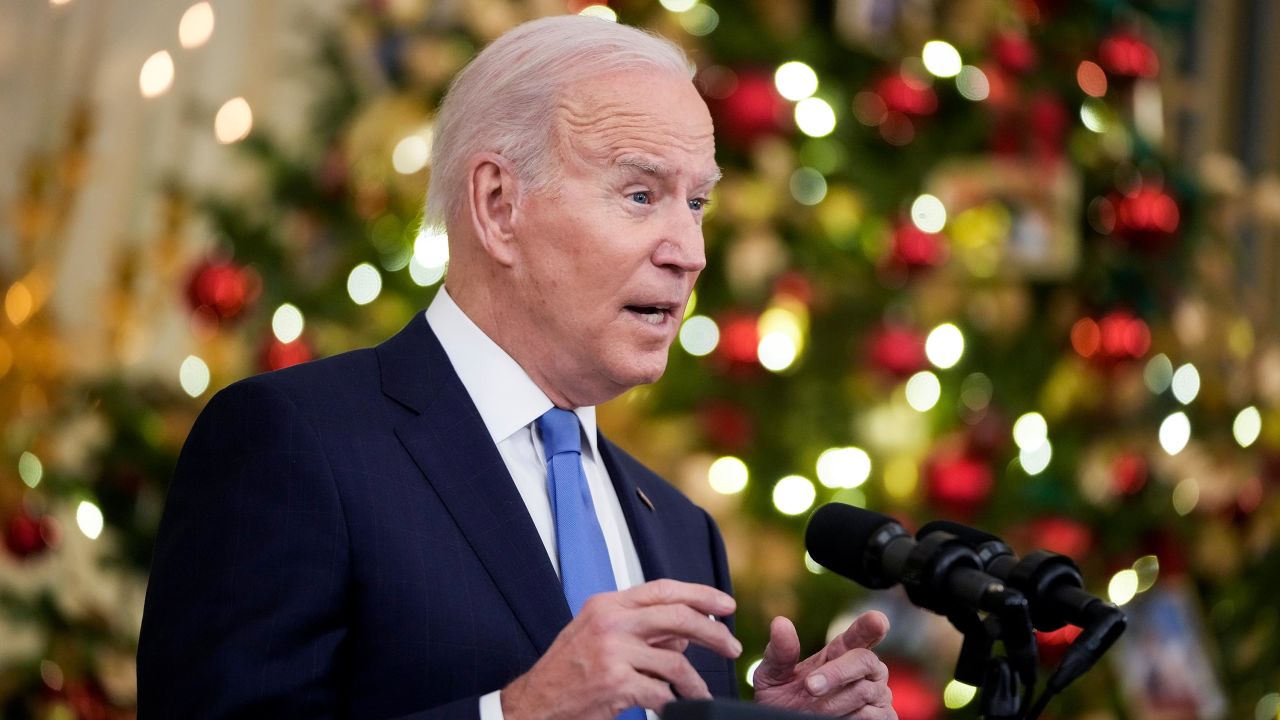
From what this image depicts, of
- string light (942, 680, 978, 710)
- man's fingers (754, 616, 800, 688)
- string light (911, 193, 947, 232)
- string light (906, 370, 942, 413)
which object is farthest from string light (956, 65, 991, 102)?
man's fingers (754, 616, 800, 688)

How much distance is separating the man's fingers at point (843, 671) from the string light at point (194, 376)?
2.17m

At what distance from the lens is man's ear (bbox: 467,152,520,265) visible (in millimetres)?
1846

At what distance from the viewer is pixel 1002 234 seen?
12.6 feet

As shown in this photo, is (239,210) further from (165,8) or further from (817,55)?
(817,55)

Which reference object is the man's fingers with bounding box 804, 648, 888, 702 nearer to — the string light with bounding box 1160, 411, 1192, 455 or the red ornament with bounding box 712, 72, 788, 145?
the red ornament with bounding box 712, 72, 788, 145

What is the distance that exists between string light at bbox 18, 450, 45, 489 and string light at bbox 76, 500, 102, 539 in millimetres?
350

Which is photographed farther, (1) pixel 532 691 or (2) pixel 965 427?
(2) pixel 965 427

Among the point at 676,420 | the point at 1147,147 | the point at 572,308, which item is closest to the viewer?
the point at 572,308

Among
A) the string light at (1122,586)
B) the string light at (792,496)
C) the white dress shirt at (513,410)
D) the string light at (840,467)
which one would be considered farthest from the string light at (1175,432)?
the white dress shirt at (513,410)

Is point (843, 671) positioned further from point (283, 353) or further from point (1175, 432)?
point (1175, 432)

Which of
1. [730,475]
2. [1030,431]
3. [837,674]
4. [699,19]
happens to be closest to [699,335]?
[730,475]

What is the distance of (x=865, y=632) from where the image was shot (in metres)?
1.68

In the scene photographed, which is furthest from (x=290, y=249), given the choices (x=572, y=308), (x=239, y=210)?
(x=572, y=308)

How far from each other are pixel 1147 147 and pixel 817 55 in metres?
1.08
